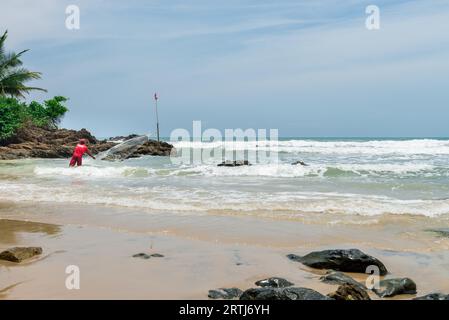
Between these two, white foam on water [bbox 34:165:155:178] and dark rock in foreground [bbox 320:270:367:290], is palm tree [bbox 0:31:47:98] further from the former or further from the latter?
dark rock in foreground [bbox 320:270:367:290]

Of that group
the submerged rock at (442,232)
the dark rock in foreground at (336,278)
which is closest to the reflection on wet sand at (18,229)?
the dark rock in foreground at (336,278)

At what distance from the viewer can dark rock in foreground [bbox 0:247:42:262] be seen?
498cm

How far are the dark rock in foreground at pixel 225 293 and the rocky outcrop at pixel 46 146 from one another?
25.0m

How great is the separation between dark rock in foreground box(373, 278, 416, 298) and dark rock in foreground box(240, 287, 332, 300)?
78 cm

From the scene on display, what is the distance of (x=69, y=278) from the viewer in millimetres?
4324

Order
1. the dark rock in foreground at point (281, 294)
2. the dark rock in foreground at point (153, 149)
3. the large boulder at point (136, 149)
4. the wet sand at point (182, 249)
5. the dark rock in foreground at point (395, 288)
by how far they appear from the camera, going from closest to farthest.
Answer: the dark rock in foreground at point (281, 294)
the dark rock in foreground at point (395, 288)
the wet sand at point (182, 249)
the large boulder at point (136, 149)
the dark rock in foreground at point (153, 149)

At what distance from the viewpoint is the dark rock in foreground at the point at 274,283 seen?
4.26 metres

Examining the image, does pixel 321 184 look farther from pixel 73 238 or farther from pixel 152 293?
pixel 152 293

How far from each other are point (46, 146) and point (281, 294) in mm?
30612

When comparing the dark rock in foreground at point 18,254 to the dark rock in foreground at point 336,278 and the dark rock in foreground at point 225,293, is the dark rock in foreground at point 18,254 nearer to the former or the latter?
the dark rock in foreground at point 225,293

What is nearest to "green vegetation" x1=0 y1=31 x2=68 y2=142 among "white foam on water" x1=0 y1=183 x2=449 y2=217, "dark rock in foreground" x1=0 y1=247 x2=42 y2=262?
"white foam on water" x1=0 y1=183 x2=449 y2=217

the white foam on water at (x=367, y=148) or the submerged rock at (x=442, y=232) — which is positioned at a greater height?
the white foam on water at (x=367, y=148)

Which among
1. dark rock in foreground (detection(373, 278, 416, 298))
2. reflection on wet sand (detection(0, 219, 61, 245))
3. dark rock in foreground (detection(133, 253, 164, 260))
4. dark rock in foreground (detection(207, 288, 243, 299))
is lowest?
dark rock in foreground (detection(373, 278, 416, 298))
